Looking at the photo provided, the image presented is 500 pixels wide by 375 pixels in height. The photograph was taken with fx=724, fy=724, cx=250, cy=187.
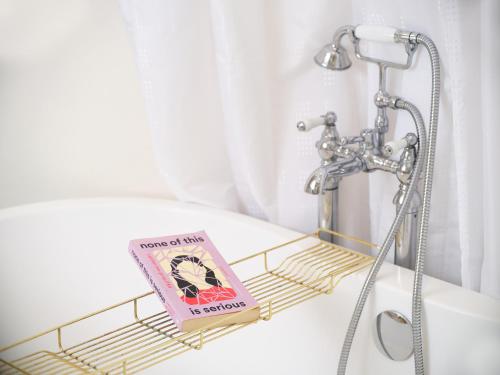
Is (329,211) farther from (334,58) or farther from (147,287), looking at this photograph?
(147,287)

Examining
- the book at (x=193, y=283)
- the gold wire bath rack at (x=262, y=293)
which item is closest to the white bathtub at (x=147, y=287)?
the gold wire bath rack at (x=262, y=293)

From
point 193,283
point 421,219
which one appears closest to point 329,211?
point 421,219

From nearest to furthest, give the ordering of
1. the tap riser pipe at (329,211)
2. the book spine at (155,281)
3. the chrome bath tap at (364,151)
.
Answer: the book spine at (155,281) → the chrome bath tap at (364,151) → the tap riser pipe at (329,211)

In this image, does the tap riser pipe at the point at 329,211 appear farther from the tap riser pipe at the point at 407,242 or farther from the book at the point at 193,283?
the book at the point at 193,283

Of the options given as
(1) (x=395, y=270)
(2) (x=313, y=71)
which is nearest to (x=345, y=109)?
(2) (x=313, y=71)

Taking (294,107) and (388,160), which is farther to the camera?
(294,107)

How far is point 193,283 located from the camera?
1071 mm

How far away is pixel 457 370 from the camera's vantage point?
115cm

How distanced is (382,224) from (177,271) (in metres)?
0.46

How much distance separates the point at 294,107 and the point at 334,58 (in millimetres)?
212

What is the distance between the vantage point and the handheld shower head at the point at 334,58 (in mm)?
1315

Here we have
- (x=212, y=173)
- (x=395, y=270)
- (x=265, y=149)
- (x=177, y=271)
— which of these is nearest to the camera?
(x=177, y=271)

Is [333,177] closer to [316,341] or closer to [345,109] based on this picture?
[345,109]

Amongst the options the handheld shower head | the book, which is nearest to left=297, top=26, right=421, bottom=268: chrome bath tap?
the handheld shower head
